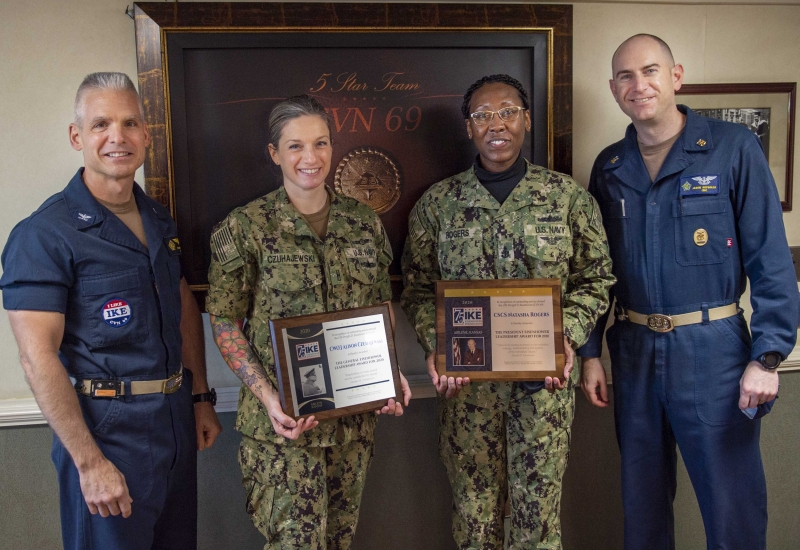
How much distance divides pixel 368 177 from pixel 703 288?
1285 mm

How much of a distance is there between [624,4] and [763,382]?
63.4 inches

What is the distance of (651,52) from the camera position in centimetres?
204

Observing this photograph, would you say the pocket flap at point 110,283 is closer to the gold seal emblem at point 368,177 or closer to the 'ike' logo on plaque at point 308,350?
the 'ike' logo on plaque at point 308,350

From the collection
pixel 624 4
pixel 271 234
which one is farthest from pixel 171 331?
pixel 624 4

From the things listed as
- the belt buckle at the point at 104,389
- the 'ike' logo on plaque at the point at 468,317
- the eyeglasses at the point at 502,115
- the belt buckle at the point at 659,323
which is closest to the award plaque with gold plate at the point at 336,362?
the 'ike' logo on plaque at the point at 468,317

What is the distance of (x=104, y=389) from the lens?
1681mm

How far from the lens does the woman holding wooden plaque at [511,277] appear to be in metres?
2.02

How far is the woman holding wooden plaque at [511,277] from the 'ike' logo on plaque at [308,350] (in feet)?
1.41

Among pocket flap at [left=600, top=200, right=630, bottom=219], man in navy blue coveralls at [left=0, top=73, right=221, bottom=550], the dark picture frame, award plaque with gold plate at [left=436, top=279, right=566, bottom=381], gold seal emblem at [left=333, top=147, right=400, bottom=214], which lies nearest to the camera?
man in navy blue coveralls at [left=0, top=73, right=221, bottom=550]

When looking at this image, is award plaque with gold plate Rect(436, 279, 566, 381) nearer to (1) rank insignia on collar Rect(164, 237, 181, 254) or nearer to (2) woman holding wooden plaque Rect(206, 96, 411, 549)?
(2) woman holding wooden plaque Rect(206, 96, 411, 549)

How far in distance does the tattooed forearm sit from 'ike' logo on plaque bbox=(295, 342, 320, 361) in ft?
0.57

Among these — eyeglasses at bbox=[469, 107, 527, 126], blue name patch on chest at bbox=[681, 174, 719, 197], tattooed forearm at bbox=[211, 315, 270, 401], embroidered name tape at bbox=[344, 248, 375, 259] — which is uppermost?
eyeglasses at bbox=[469, 107, 527, 126]

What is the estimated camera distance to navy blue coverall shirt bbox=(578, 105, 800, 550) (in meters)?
1.98

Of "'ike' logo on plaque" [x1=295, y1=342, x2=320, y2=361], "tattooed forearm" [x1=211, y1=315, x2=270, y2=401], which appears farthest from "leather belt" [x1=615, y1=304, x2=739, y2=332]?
"tattooed forearm" [x1=211, y1=315, x2=270, y2=401]
